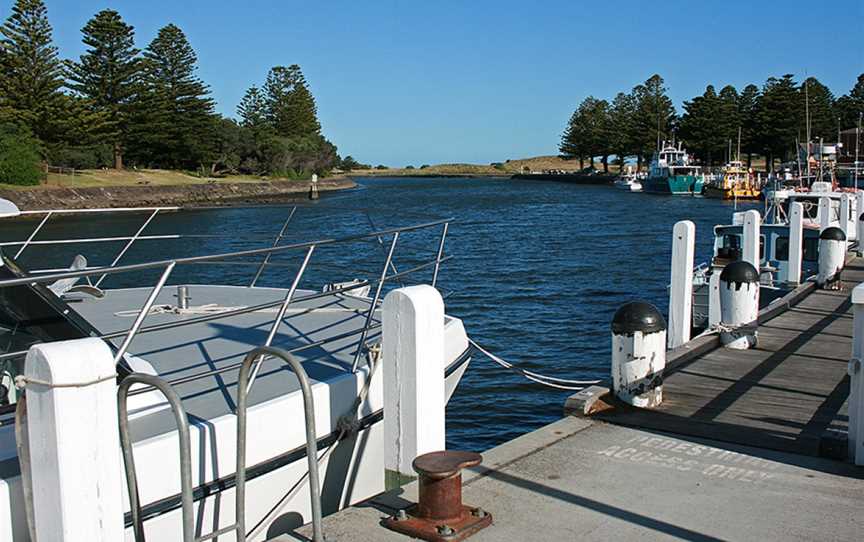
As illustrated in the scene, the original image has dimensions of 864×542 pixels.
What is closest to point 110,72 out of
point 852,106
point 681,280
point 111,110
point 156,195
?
point 111,110

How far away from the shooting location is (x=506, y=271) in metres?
26.2

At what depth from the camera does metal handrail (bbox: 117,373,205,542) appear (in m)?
3.49

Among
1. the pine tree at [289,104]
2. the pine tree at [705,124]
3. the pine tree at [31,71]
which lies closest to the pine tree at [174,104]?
the pine tree at [31,71]

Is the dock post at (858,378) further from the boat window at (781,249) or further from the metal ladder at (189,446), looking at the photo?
the boat window at (781,249)

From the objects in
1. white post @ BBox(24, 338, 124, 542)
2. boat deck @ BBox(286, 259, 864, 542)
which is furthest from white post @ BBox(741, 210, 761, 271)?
white post @ BBox(24, 338, 124, 542)

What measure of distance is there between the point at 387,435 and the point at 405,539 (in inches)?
31.0

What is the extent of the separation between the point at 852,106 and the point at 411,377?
10714 centimetres

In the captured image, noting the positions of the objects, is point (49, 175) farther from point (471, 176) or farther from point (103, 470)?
point (471, 176)

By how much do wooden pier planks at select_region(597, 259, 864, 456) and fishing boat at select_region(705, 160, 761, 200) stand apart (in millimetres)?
58959

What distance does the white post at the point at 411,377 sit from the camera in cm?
467

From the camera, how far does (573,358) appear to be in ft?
49.8

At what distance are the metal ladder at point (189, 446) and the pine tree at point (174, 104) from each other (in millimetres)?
67440

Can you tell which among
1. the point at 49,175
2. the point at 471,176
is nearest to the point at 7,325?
the point at 49,175

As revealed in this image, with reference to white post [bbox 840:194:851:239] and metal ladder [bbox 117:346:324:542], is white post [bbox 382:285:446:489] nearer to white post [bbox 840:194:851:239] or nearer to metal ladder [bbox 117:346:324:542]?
metal ladder [bbox 117:346:324:542]
